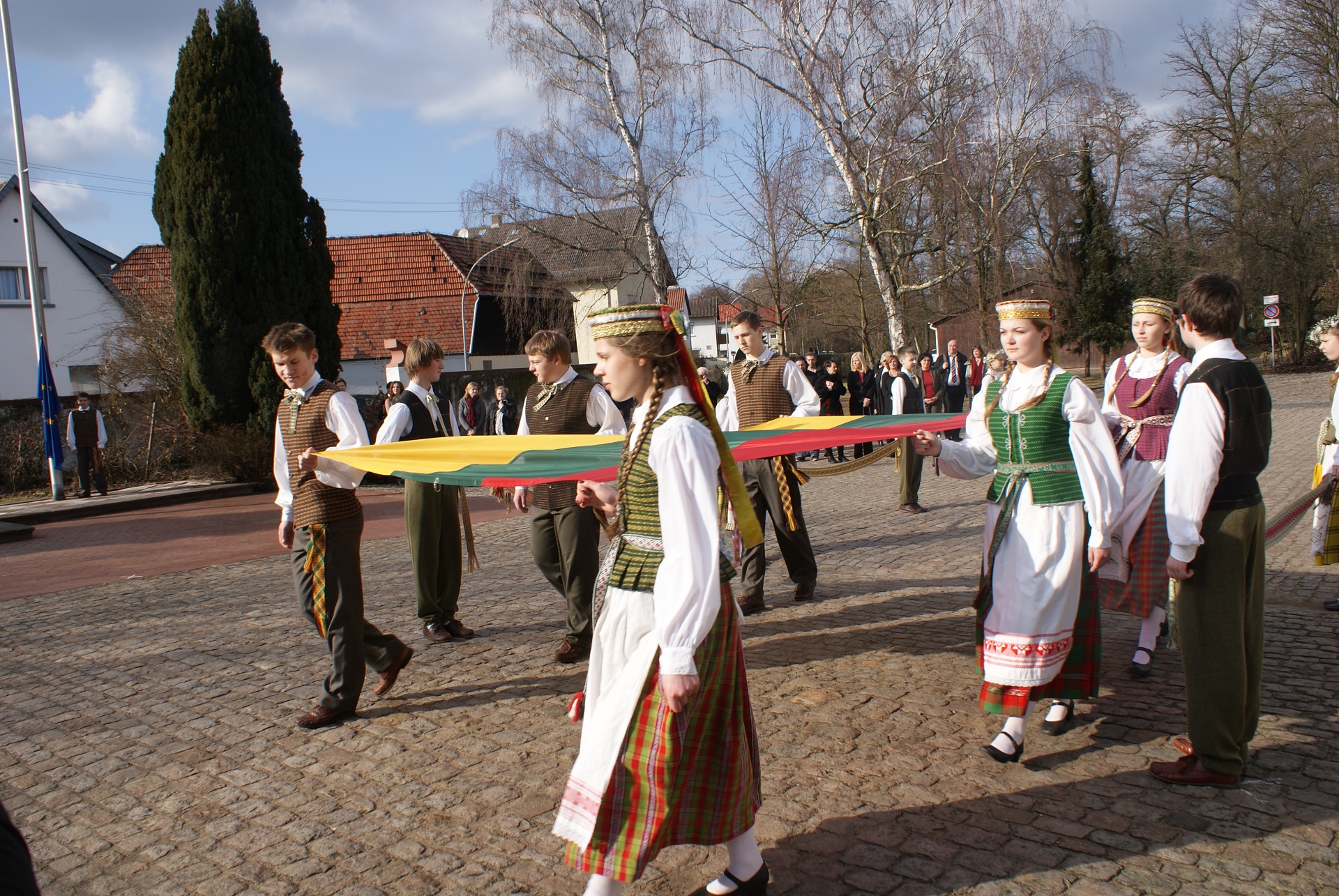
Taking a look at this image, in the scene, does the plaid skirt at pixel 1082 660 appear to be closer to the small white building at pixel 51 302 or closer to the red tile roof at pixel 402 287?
the red tile roof at pixel 402 287

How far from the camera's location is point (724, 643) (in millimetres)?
2682

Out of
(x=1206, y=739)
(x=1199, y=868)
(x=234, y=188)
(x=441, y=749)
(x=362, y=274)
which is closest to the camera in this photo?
(x=1199, y=868)

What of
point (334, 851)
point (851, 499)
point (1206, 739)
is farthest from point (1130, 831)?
point (851, 499)

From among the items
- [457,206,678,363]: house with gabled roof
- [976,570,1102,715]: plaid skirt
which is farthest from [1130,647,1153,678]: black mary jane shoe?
[457,206,678,363]: house with gabled roof

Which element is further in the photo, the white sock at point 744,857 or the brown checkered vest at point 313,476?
the brown checkered vest at point 313,476

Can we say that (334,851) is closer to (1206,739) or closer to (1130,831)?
(1130,831)

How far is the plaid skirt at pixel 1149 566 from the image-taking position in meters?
4.68

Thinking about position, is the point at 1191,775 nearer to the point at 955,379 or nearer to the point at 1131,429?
the point at 1131,429

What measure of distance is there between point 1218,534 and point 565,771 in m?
2.68

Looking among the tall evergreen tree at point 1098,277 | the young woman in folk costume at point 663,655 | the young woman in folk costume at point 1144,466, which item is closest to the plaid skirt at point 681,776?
the young woman in folk costume at point 663,655

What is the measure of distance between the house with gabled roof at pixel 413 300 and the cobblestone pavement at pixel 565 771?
74.1 ft

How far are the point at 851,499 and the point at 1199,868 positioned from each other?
923cm

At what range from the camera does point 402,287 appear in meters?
31.3

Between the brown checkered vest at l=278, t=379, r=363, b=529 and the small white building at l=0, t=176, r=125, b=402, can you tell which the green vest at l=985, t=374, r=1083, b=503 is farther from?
the small white building at l=0, t=176, r=125, b=402
